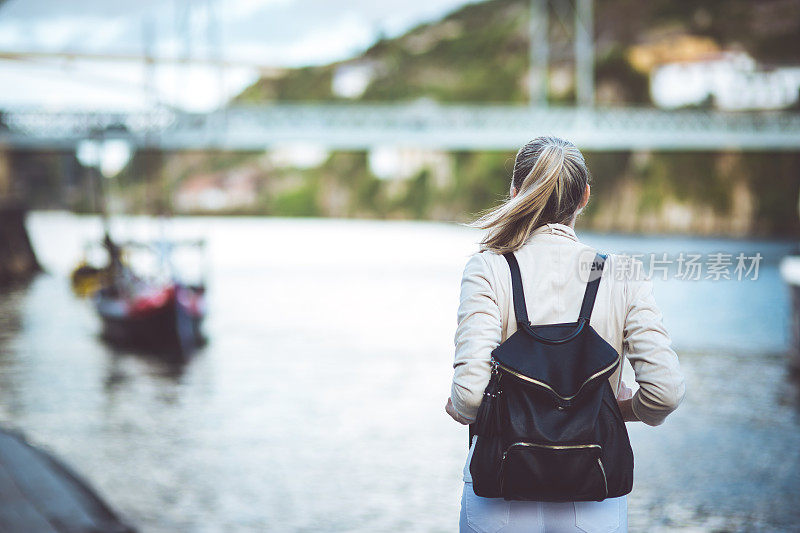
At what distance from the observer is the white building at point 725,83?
6406 cm

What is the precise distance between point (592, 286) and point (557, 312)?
0.29 feet

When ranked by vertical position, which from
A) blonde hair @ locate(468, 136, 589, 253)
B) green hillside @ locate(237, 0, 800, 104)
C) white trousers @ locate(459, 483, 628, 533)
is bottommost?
white trousers @ locate(459, 483, 628, 533)

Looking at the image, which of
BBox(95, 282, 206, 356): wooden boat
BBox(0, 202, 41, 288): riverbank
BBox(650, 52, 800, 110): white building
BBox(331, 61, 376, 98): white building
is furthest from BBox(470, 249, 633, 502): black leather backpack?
BBox(331, 61, 376, 98): white building

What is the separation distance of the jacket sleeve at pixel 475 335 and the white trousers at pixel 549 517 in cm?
21

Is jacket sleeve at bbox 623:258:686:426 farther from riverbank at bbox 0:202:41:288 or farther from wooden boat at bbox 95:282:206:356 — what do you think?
riverbank at bbox 0:202:41:288

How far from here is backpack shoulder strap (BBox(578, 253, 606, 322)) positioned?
188 cm

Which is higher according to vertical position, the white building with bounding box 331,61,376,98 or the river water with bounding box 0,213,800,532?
the white building with bounding box 331,61,376,98

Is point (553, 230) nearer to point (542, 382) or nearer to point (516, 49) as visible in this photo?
point (542, 382)

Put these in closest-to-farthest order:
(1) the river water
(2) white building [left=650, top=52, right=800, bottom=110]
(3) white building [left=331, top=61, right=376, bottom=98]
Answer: (1) the river water < (2) white building [left=650, top=52, right=800, bottom=110] < (3) white building [left=331, top=61, right=376, bottom=98]

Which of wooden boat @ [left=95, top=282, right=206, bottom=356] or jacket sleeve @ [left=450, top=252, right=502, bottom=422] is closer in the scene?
jacket sleeve @ [left=450, top=252, right=502, bottom=422]

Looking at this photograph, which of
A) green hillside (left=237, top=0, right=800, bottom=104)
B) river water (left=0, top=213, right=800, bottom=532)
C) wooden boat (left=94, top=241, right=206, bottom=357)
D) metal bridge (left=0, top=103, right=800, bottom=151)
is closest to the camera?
river water (left=0, top=213, right=800, bottom=532)

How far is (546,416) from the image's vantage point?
1838mm

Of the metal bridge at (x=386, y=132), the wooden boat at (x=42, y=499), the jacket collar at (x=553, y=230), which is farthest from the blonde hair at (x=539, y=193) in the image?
the metal bridge at (x=386, y=132)

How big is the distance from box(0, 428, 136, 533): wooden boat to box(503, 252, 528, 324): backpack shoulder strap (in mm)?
3517
